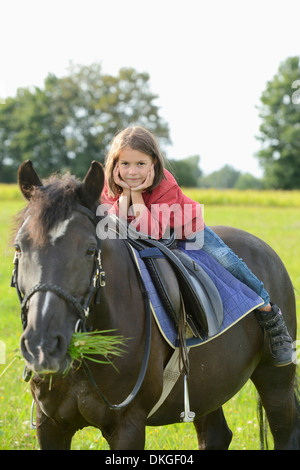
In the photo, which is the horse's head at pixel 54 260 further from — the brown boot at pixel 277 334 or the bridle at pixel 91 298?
the brown boot at pixel 277 334

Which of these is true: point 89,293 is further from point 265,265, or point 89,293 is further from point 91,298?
point 265,265

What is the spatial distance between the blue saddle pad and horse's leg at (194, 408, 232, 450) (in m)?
1.28

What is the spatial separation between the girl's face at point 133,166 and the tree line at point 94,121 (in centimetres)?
5165

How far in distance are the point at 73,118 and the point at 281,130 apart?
27830 millimetres

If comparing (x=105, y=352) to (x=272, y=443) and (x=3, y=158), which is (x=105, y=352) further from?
(x=3, y=158)

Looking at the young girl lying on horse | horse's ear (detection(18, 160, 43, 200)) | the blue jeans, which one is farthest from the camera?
the blue jeans

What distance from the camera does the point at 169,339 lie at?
3.04m

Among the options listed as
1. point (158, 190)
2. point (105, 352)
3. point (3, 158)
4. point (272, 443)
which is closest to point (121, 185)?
point (158, 190)

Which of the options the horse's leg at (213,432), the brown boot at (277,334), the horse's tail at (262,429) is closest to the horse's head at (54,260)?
the brown boot at (277,334)

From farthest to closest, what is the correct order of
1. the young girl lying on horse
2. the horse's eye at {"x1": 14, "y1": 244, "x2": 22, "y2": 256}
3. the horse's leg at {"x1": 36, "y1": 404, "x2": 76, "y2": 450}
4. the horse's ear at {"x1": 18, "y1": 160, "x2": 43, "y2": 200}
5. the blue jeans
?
the blue jeans
the young girl lying on horse
the horse's leg at {"x1": 36, "y1": 404, "x2": 76, "y2": 450}
the horse's ear at {"x1": 18, "y1": 160, "x2": 43, "y2": 200}
the horse's eye at {"x1": 14, "y1": 244, "x2": 22, "y2": 256}

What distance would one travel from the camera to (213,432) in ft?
14.0

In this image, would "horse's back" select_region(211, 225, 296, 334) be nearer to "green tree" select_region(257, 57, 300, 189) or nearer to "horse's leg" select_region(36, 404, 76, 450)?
"horse's leg" select_region(36, 404, 76, 450)

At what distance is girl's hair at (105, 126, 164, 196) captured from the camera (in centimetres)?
Result: 332

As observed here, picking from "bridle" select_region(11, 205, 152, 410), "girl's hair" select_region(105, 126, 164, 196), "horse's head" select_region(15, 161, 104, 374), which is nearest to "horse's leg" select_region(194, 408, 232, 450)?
"bridle" select_region(11, 205, 152, 410)
